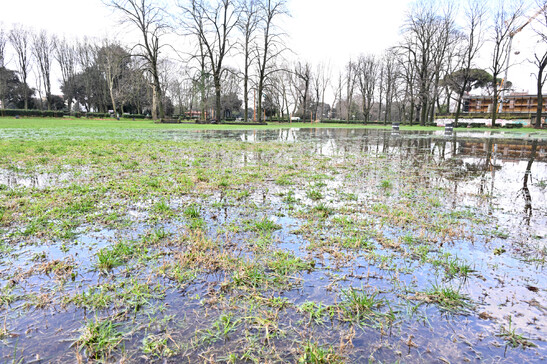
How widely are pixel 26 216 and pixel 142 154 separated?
547 cm

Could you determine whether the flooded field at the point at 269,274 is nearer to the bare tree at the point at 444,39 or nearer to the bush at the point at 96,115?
the bare tree at the point at 444,39

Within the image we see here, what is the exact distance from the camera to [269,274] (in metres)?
2.43

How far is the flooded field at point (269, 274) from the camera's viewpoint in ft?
5.57

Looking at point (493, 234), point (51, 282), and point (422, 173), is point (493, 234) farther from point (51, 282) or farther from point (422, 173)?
point (51, 282)

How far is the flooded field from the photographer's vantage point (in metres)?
1.70

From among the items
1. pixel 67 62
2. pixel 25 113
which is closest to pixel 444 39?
pixel 25 113

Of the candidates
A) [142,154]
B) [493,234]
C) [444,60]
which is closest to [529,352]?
[493,234]

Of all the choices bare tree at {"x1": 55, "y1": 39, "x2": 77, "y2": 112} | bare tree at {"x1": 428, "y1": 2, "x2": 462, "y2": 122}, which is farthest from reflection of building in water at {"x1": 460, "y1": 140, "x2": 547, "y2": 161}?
bare tree at {"x1": 55, "y1": 39, "x2": 77, "y2": 112}

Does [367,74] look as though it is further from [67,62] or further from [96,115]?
[67,62]

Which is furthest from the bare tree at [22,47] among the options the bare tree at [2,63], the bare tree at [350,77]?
the bare tree at [350,77]

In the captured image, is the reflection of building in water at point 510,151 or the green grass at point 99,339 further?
the reflection of building in water at point 510,151

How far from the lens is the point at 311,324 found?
187 centimetres

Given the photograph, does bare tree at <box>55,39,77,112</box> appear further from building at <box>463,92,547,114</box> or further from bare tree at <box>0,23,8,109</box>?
building at <box>463,92,547,114</box>

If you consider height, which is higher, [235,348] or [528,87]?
[528,87]
